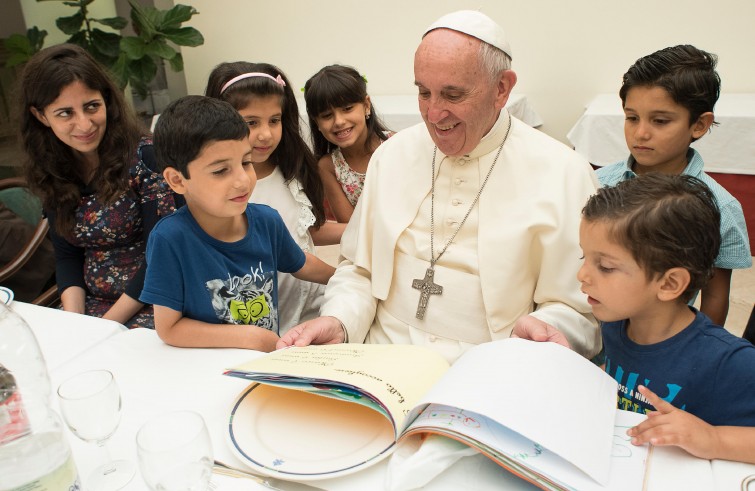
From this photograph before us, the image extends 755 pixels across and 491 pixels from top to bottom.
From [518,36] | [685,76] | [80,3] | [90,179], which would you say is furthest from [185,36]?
[685,76]

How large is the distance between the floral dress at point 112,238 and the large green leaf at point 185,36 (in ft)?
15.1

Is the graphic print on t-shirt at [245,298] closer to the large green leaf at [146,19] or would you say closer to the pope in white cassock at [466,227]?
the pope in white cassock at [466,227]

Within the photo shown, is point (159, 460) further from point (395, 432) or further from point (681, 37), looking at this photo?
point (681, 37)

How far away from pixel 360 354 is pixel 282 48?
6.28 metres

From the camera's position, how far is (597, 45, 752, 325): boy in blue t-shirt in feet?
7.04

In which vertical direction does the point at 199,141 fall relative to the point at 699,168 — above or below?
above

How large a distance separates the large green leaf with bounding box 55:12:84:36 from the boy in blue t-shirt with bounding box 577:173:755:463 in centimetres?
693

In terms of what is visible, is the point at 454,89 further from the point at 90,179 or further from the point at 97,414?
the point at 90,179

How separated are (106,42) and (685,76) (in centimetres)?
662

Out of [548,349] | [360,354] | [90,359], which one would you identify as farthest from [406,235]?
[90,359]

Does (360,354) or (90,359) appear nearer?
(360,354)

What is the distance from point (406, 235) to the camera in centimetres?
228

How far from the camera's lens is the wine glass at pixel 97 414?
1153 millimetres

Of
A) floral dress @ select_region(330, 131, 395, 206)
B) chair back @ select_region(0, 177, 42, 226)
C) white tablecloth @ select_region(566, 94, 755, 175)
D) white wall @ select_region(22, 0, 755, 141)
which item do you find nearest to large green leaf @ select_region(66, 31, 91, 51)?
white wall @ select_region(22, 0, 755, 141)
